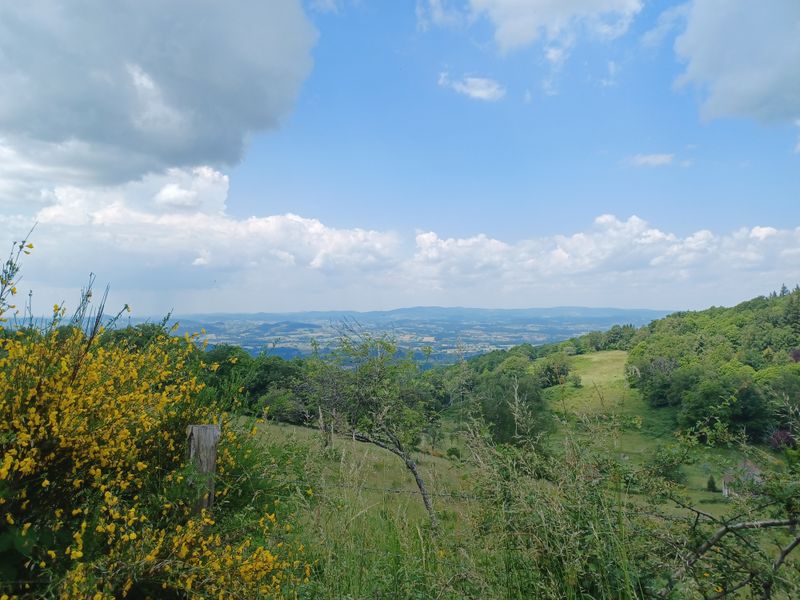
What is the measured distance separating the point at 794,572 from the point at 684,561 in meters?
0.64

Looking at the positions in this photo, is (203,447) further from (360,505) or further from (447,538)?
(447,538)

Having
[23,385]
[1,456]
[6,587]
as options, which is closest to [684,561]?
[6,587]

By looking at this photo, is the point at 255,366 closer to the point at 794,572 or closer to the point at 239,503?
the point at 239,503

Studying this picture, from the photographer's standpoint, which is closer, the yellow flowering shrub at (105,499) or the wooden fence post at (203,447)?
the yellow flowering shrub at (105,499)

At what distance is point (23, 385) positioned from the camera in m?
3.62

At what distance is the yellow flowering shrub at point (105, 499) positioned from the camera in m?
2.88

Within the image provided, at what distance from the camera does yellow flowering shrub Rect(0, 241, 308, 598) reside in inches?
113

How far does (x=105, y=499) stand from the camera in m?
3.08

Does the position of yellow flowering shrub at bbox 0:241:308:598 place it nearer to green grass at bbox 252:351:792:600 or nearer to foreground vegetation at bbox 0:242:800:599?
foreground vegetation at bbox 0:242:800:599

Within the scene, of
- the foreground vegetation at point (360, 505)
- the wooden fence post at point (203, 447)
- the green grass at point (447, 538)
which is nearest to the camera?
the foreground vegetation at point (360, 505)

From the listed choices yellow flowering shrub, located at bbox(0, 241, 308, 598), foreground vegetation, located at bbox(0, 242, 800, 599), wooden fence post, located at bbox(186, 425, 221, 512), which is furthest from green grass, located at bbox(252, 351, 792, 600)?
wooden fence post, located at bbox(186, 425, 221, 512)

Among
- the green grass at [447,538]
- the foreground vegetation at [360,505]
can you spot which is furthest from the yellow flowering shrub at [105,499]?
the green grass at [447,538]

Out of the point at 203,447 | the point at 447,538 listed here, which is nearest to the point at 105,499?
the point at 203,447

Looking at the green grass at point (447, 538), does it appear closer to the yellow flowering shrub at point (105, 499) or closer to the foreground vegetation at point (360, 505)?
the foreground vegetation at point (360, 505)
